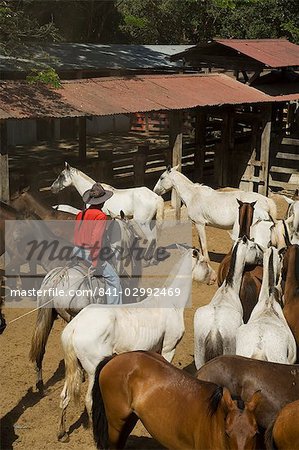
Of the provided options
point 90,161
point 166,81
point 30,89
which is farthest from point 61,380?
point 166,81

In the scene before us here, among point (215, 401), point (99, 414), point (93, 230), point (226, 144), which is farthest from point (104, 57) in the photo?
point (215, 401)

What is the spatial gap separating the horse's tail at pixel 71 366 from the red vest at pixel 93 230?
1449mm

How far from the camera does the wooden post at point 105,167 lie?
1463 centimetres

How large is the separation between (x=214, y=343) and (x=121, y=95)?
843 cm

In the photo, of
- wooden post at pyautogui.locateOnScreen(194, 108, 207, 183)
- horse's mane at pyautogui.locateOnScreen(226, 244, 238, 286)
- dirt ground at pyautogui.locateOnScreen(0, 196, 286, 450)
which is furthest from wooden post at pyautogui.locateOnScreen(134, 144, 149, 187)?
horse's mane at pyautogui.locateOnScreen(226, 244, 238, 286)

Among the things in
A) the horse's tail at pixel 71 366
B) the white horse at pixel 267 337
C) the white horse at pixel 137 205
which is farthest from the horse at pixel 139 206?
the horse's tail at pixel 71 366

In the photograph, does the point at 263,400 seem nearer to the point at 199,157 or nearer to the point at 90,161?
the point at 90,161

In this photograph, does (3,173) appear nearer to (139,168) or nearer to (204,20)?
(139,168)

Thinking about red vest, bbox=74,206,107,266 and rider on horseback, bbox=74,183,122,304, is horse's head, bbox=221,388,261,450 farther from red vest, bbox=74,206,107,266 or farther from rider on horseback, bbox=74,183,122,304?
red vest, bbox=74,206,107,266

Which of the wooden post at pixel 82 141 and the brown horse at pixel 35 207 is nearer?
the brown horse at pixel 35 207

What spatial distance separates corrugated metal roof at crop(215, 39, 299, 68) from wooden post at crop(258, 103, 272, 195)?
4.24 feet

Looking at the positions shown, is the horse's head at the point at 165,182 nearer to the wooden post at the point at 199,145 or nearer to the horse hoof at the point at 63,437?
the wooden post at the point at 199,145

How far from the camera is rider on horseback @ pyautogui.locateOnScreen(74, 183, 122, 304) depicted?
735cm

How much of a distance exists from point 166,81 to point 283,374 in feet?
37.1
